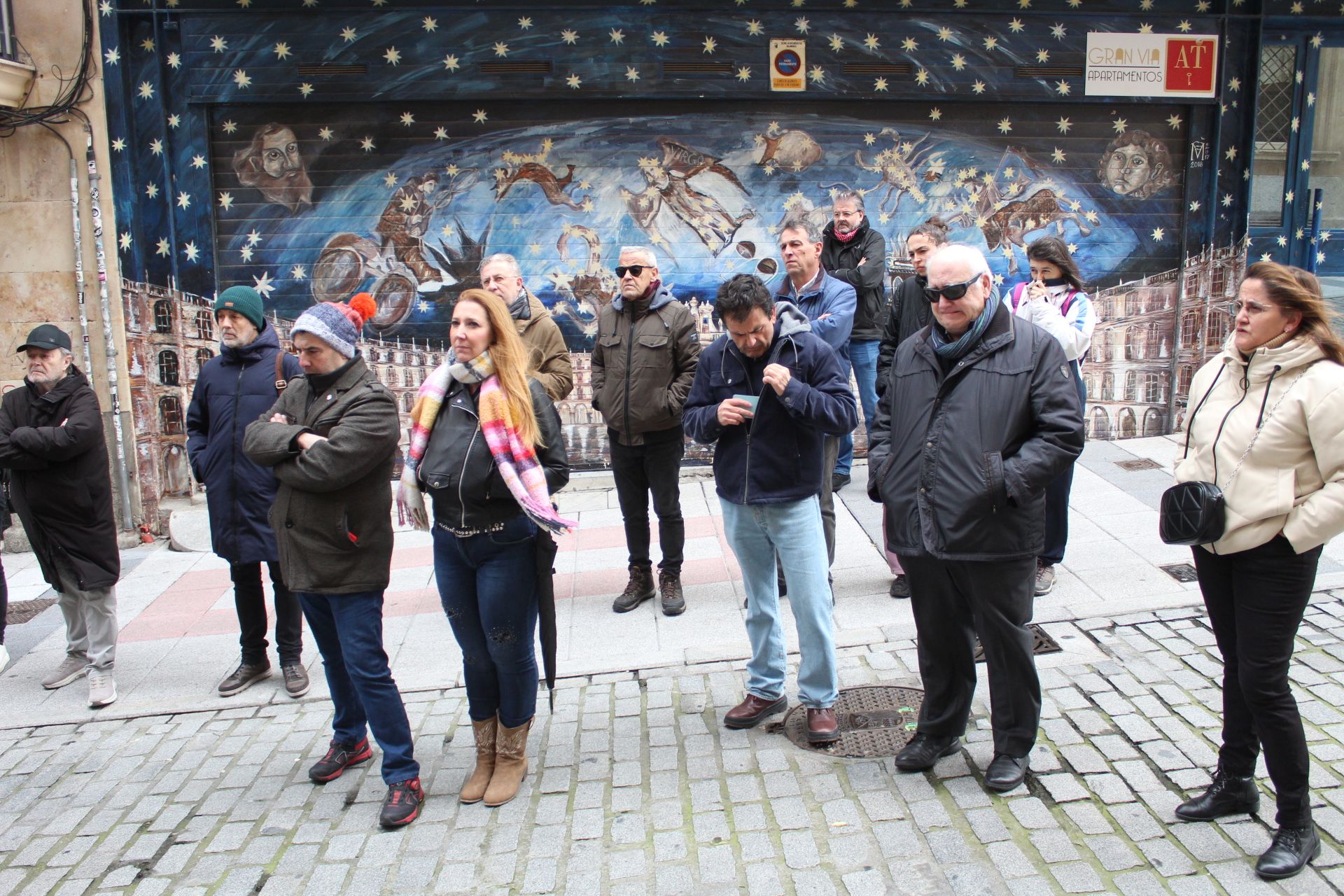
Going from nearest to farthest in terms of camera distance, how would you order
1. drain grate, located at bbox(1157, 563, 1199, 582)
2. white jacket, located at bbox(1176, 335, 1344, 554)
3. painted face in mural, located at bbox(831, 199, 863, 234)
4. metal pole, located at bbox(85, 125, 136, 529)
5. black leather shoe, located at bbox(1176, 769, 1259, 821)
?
white jacket, located at bbox(1176, 335, 1344, 554) < black leather shoe, located at bbox(1176, 769, 1259, 821) < drain grate, located at bbox(1157, 563, 1199, 582) < painted face in mural, located at bbox(831, 199, 863, 234) < metal pole, located at bbox(85, 125, 136, 529)

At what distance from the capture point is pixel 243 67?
8.34 metres

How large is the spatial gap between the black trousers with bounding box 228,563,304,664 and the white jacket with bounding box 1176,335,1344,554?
162 inches

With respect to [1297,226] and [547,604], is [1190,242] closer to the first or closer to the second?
[1297,226]

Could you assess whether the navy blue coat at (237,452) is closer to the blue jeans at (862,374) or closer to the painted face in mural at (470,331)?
the painted face in mural at (470,331)

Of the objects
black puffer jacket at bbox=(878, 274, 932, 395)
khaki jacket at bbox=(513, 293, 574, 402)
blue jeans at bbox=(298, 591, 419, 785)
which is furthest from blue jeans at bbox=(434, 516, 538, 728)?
black puffer jacket at bbox=(878, 274, 932, 395)

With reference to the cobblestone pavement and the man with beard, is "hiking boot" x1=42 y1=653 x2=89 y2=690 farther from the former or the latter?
the man with beard

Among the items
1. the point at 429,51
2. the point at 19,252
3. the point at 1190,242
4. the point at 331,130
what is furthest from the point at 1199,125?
the point at 19,252

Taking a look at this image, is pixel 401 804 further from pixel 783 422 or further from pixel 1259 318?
pixel 1259 318

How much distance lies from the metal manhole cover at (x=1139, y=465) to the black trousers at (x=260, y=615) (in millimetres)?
6257

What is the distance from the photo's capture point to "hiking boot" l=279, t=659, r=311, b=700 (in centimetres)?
524

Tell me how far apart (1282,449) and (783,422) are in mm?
1773

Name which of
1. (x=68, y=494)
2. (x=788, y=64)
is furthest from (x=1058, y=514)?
(x=68, y=494)

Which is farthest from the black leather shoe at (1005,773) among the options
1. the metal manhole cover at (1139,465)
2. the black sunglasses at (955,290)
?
the metal manhole cover at (1139,465)

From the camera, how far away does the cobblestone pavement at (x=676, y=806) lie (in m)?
3.49
